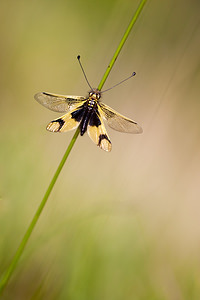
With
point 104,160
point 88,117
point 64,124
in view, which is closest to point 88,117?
point 88,117

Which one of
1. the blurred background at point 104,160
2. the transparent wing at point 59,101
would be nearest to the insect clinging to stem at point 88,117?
the transparent wing at point 59,101

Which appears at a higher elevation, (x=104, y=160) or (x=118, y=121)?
(x=118, y=121)

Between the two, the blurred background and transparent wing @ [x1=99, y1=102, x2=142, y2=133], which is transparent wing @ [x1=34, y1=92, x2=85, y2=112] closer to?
transparent wing @ [x1=99, y1=102, x2=142, y2=133]

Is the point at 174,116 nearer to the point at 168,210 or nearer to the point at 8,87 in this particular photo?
the point at 168,210

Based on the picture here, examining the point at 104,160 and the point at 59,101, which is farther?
the point at 104,160

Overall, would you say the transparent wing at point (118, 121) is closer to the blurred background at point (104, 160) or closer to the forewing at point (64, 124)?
the forewing at point (64, 124)

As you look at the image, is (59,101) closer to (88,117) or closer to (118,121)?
(88,117)

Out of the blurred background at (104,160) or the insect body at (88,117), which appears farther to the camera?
the blurred background at (104,160)
